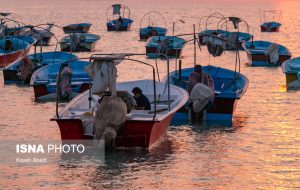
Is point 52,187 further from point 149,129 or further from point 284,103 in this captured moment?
point 284,103

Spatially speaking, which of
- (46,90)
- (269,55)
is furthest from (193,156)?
(269,55)

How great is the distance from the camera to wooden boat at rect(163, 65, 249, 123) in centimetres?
2481

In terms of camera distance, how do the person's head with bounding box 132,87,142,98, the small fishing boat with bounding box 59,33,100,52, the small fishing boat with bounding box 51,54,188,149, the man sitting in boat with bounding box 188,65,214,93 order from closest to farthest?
1. the small fishing boat with bounding box 51,54,188,149
2. the person's head with bounding box 132,87,142,98
3. the man sitting in boat with bounding box 188,65,214,93
4. the small fishing boat with bounding box 59,33,100,52

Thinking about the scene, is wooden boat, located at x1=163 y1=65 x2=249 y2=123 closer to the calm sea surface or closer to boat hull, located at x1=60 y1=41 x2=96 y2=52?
the calm sea surface

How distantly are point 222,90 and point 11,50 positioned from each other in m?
15.5

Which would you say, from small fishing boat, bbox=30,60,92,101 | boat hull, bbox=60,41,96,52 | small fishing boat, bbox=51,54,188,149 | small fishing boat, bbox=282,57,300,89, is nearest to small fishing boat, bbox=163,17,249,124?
small fishing boat, bbox=51,54,188,149

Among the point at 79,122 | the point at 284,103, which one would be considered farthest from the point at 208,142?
the point at 284,103

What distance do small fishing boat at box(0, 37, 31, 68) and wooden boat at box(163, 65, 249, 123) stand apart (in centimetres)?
1096

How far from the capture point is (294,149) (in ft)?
71.3

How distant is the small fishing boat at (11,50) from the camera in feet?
126

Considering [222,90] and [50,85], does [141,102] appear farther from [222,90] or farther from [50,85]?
[50,85]

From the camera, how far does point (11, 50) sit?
40.2m

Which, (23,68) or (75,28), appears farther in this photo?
(75,28)

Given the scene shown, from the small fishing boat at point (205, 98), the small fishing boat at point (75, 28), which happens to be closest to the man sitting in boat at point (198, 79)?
the small fishing boat at point (205, 98)
